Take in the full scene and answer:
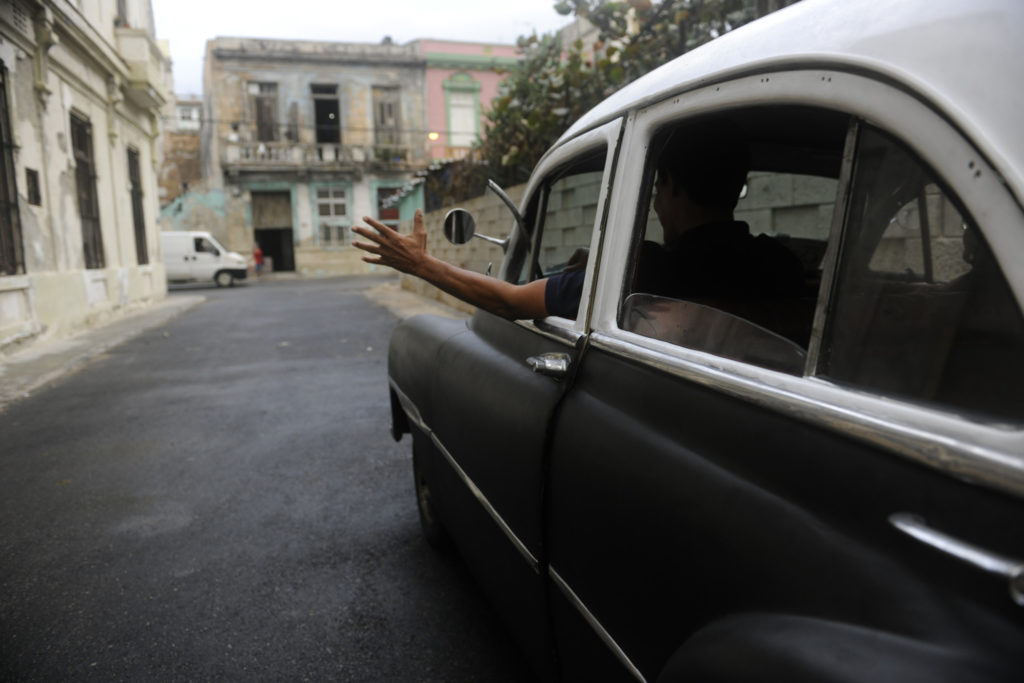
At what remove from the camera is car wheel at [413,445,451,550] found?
3.01m

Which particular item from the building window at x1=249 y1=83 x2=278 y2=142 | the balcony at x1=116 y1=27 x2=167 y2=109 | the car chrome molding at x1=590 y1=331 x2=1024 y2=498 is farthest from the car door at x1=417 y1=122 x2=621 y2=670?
the building window at x1=249 y1=83 x2=278 y2=142

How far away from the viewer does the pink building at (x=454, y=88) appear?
108 ft

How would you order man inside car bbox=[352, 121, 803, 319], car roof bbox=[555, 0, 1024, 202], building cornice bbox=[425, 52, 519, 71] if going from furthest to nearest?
building cornice bbox=[425, 52, 519, 71] < man inside car bbox=[352, 121, 803, 319] < car roof bbox=[555, 0, 1024, 202]

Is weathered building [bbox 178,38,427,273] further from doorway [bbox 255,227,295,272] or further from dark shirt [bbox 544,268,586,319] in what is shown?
dark shirt [bbox 544,268,586,319]

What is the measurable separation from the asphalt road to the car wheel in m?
0.07

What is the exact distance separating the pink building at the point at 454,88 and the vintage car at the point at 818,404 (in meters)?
32.5

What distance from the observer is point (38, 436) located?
16.7 feet

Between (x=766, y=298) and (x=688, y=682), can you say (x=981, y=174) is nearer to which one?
(x=766, y=298)

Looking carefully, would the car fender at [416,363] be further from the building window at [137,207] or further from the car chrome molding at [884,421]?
the building window at [137,207]

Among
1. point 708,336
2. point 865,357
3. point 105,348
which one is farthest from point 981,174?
point 105,348

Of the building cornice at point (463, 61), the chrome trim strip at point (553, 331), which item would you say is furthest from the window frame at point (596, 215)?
the building cornice at point (463, 61)

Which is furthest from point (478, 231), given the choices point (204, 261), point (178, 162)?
point (178, 162)

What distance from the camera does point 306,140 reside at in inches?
1249

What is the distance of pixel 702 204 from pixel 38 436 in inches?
211
